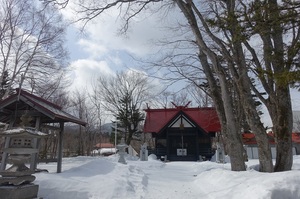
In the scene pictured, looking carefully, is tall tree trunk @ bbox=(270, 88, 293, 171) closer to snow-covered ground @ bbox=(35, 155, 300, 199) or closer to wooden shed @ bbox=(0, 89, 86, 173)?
snow-covered ground @ bbox=(35, 155, 300, 199)

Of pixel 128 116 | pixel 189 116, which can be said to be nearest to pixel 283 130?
pixel 189 116

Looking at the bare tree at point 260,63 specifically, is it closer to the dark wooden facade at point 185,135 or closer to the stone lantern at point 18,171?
the stone lantern at point 18,171

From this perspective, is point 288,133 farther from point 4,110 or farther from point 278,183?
point 4,110

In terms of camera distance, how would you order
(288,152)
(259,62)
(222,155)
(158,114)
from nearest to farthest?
(288,152) → (259,62) → (222,155) → (158,114)

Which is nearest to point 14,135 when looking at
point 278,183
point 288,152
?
point 278,183

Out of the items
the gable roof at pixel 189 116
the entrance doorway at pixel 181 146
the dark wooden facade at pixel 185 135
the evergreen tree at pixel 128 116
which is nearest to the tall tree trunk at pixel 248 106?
the dark wooden facade at pixel 185 135

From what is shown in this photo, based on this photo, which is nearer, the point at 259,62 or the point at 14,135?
the point at 14,135

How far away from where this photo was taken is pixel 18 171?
606 cm

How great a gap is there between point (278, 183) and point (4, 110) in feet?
30.9

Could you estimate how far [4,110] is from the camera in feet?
31.2

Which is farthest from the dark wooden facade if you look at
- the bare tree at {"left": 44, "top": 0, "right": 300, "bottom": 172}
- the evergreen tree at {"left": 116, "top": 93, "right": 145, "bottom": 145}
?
the bare tree at {"left": 44, "top": 0, "right": 300, "bottom": 172}

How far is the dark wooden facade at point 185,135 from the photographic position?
25906mm

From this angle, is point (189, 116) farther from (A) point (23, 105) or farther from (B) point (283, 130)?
(A) point (23, 105)

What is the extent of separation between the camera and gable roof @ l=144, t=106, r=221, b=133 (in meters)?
26.5
